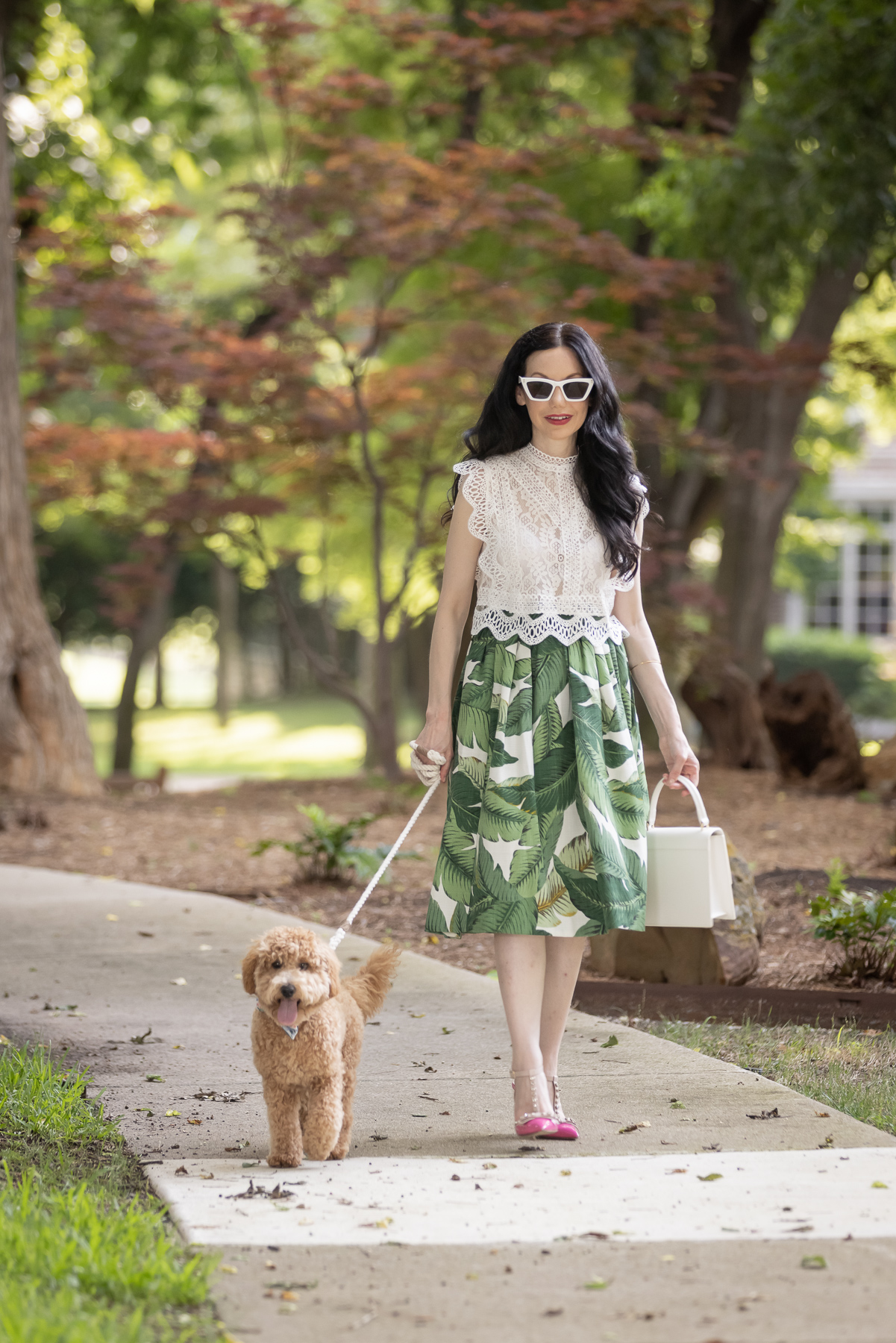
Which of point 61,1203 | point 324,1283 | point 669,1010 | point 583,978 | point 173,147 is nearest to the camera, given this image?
point 324,1283

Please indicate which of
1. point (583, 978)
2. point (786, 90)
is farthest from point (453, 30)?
point (583, 978)

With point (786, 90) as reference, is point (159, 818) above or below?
below

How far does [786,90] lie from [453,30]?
3702 millimetres

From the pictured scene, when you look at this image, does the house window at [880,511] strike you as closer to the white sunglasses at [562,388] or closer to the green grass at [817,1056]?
the green grass at [817,1056]

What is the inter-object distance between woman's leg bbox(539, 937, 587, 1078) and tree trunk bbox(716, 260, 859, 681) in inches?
324

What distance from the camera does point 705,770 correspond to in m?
11.6

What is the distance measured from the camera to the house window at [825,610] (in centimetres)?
2578

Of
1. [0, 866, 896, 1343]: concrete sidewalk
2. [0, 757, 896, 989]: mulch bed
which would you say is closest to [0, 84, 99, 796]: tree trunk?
[0, 757, 896, 989]: mulch bed

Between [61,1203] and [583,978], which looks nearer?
[61,1203]

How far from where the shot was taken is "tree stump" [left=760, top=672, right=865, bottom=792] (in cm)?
1064

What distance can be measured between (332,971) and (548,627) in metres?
0.96

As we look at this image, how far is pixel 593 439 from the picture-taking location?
11.6 feet

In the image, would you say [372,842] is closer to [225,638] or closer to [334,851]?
[334,851]

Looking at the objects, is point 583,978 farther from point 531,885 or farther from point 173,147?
point 173,147
